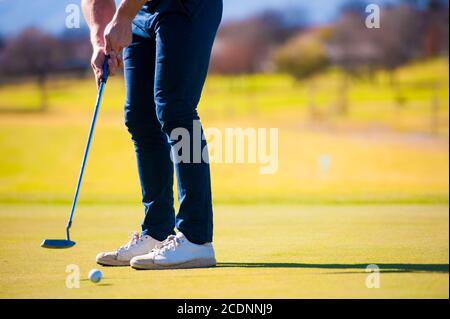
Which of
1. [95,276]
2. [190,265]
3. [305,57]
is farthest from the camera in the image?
[305,57]

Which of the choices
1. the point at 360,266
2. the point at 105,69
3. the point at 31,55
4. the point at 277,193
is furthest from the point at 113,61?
the point at 31,55

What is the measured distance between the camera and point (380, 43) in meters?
16.8

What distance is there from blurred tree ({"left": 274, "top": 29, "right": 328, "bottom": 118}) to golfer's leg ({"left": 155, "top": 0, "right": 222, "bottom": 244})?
14.4m

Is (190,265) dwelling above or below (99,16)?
below

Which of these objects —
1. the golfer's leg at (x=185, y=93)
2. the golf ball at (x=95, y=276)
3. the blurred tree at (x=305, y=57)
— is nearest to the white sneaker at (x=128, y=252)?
the golfer's leg at (x=185, y=93)

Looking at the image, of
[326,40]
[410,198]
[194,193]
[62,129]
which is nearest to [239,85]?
[326,40]

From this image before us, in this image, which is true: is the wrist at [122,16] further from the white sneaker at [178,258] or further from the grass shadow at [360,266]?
the grass shadow at [360,266]

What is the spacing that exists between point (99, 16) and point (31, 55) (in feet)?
38.8

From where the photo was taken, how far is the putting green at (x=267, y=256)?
2.02 meters

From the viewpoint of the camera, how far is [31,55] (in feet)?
46.5

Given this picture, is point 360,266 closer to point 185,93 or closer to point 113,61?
point 185,93
